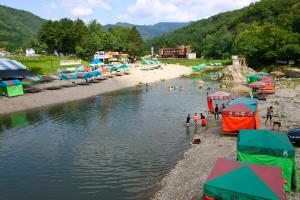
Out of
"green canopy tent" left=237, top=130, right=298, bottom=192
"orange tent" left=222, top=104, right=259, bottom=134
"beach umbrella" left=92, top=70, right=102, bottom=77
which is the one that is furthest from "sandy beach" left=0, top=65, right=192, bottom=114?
"green canopy tent" left=237, top=130, right=298, bottom=192

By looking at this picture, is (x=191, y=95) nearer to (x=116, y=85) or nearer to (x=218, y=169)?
(x=116, y=85)

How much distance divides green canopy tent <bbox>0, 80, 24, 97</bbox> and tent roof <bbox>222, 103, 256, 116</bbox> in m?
40.6

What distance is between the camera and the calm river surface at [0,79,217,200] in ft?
64.6

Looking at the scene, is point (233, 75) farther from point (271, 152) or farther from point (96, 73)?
point (271, 152)

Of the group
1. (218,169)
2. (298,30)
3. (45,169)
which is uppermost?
(298,30)

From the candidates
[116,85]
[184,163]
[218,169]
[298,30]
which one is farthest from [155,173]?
[298,30]

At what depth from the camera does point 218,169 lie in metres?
14.5

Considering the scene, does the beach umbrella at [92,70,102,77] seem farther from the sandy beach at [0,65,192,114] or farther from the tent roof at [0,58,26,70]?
the tent roof at [0,58,26,70]

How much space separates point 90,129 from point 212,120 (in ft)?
49.7

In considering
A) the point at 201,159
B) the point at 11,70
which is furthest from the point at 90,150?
the point at 11,70

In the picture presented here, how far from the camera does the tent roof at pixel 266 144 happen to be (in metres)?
16.7

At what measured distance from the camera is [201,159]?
22406 millimetres

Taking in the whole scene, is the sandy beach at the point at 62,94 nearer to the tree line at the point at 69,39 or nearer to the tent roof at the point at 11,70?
the tent roof at the point at 11,70

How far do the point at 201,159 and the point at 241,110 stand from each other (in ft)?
26.9
